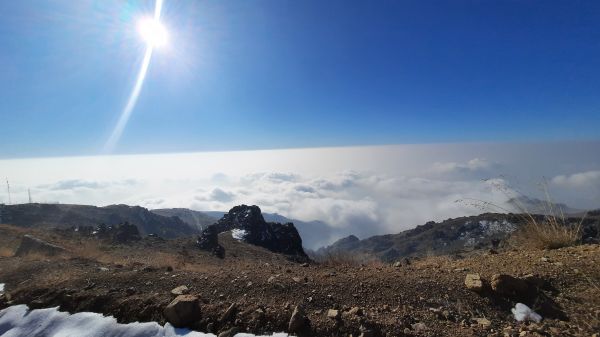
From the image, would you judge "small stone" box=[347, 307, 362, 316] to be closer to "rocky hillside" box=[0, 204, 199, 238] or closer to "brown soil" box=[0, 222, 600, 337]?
"brown soil" box=[0, 222, 600, 337]

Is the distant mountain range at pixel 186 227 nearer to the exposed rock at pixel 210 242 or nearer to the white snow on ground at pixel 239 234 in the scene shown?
the white snow on ground at pixel 239 234

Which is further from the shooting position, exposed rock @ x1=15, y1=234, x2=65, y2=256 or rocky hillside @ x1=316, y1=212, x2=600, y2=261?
rocky hillside @ x1=316, y1=212, x2=600, y2=261

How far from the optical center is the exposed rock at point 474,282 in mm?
4949

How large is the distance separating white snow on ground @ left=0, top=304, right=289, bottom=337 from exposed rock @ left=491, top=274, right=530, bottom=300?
3144 mm

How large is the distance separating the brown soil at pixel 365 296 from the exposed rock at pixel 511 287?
12 cm

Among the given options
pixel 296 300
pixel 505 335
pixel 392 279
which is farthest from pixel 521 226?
pixel 296 300

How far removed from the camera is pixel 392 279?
5.75 metres

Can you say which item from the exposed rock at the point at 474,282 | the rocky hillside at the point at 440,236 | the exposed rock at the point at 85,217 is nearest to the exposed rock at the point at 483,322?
the exposed rock at the point at 474,282

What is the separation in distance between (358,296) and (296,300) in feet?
3.15

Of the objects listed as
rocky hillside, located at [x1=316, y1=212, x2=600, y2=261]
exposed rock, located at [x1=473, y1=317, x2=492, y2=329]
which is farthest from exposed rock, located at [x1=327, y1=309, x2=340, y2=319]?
rocky hillside, located at [x1=316, y1=212, x2=600, y2=261]

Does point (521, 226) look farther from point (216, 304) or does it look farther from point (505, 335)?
point (216, 304)

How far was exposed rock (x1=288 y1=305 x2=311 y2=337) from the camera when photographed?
463 centimetres

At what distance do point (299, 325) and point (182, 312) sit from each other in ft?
6.24

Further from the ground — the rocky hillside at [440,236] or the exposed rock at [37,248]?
the exposed rock at [37,248]
